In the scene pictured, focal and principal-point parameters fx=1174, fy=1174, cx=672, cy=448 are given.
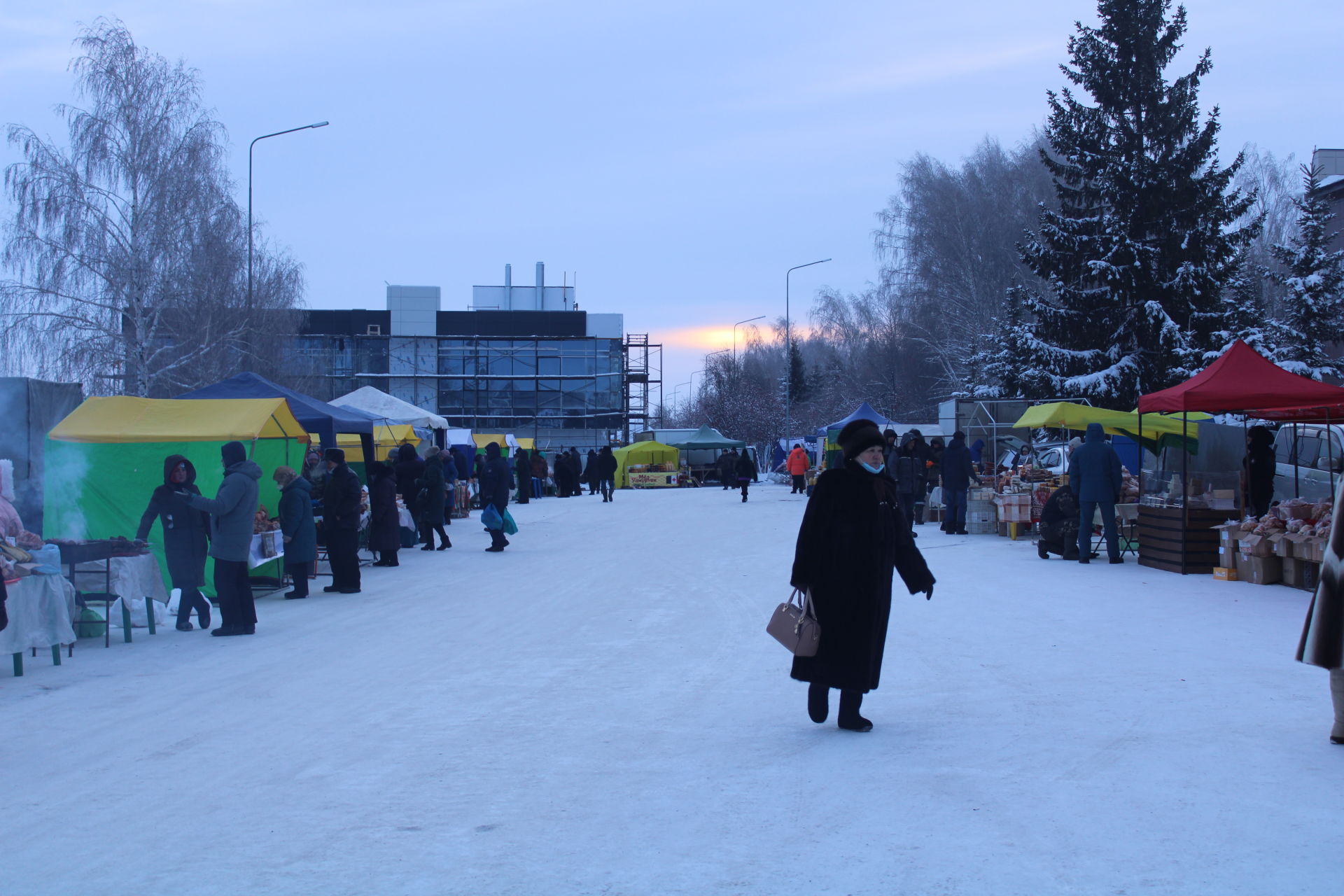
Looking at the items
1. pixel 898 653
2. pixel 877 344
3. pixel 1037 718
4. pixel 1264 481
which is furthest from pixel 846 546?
pixel 877 344

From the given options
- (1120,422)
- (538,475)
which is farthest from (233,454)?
(538,475)

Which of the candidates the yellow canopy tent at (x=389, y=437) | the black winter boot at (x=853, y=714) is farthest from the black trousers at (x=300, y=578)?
the yellow canopy tent at (x=389, y=437)

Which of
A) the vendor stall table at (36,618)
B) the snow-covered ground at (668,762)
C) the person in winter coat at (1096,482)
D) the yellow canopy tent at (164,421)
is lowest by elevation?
the snow-covered ground at (668,762)

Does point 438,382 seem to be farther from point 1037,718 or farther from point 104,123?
point 1037,718

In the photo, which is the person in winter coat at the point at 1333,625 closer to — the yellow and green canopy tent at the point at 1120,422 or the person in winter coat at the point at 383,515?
the person in winter coat at the point at 383,515

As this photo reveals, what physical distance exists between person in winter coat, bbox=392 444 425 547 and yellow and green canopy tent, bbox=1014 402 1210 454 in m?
10.8

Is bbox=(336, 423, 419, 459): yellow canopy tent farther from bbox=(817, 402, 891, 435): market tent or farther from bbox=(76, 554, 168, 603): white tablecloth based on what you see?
bbox=(76, 554, 168, 603): white tablecloth

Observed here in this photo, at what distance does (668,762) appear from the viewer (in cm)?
589

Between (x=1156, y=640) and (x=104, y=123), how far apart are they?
98.3ft

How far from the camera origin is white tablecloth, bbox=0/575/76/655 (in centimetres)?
846

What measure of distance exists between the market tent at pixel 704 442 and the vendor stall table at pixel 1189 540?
1569 inches

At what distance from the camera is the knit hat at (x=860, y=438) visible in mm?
6523

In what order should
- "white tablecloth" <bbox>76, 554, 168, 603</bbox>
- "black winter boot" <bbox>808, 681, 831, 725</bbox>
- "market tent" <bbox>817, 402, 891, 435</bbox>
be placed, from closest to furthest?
"black winter boot" <bbox>808, 681, 831, 725</bbox>
"white tablecloth" <bbox>76, 554, 168, 603</bbox>
"market tent" <bbox>817, 402, 891, 435</bbox>

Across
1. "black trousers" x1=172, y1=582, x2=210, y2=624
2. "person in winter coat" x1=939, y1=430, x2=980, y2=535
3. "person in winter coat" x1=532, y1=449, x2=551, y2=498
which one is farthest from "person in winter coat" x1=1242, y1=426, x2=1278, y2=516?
"person in winter coat" x1=532, y1=449, x2=551, y2=498
